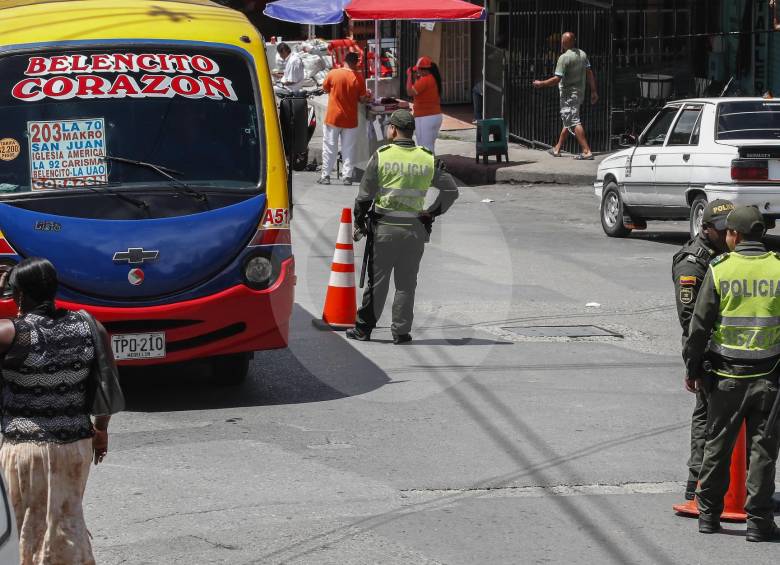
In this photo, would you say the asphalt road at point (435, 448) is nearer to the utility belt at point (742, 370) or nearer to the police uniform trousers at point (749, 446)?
the police uniform trousers at point (749, 446)

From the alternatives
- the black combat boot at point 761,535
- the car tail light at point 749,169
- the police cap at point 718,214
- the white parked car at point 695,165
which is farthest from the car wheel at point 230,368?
the car tail light at point 749,169

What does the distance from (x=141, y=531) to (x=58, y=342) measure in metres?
1.48

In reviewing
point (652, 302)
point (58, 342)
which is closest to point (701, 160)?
point (652, 302)

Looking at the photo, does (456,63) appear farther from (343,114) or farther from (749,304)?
(749,304)

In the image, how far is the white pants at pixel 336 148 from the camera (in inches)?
862

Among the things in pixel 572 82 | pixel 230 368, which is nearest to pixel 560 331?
pixel 230 368

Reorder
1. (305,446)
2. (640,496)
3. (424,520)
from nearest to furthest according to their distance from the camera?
(424,520), (640,496), (305,446)

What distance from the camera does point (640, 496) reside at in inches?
280

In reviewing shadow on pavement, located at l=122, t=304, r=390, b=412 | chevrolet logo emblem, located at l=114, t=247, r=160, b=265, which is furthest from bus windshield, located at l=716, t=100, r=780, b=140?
chevrolet logo emblem, located at l=114, t=247, r=160, b=265

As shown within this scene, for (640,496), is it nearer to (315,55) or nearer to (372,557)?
(372,557)

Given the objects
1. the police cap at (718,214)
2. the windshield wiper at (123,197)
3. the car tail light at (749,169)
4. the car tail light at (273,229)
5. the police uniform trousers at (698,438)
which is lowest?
the police uniform trousers at (698,438)

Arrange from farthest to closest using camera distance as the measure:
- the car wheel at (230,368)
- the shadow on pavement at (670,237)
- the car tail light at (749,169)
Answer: the shadow on pavement at (670,237) → the car tail light at (749,169) → the car wheel at (230,368)

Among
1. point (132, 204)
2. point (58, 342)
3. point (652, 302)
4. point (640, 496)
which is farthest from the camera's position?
point (652, 302)

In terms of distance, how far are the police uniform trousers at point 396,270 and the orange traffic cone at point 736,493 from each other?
447cm
